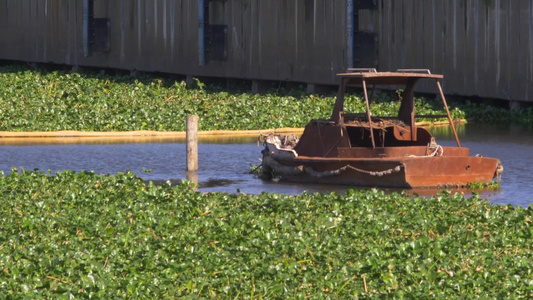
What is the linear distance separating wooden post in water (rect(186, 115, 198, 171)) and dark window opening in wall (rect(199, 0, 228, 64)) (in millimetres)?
15783

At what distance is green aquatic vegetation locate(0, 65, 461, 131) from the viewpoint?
30.1 meters

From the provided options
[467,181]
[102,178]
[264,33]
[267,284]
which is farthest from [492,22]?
[267,284]

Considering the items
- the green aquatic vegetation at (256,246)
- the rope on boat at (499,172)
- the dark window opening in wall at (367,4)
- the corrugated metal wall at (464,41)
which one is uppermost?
the dark window opening in wall at (367,4)

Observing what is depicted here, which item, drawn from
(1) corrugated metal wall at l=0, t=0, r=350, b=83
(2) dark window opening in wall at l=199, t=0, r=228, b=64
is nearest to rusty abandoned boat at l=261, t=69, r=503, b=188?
(1) corrugated metal wall at l=0, t=0, r=350, b=83

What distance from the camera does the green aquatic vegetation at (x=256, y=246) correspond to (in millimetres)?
10633

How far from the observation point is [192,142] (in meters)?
21.9

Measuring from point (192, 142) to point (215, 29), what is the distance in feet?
52.6

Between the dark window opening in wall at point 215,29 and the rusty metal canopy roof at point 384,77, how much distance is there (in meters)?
16.5

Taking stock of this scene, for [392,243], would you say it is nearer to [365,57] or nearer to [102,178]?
[102,178]

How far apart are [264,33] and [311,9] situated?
7.49ft

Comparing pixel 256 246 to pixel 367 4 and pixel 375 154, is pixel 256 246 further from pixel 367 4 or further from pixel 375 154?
pixel 367 4

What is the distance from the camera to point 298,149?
20953mm

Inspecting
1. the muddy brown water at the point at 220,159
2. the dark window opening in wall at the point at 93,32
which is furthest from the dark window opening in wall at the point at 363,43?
the dark window opening in wall at the point at 93,32

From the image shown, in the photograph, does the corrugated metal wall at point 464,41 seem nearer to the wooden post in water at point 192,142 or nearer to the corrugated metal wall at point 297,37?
the corrugated metal wall at point 297,37
